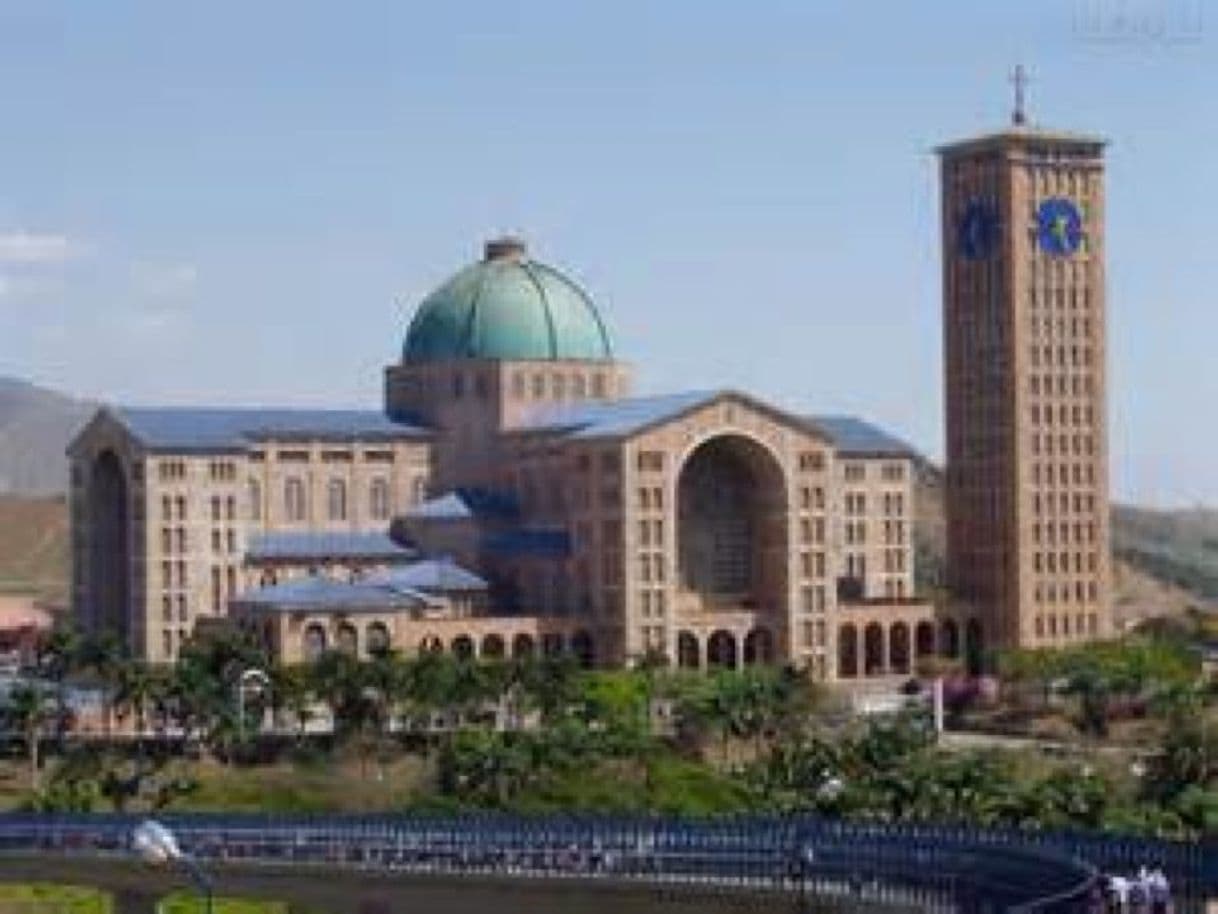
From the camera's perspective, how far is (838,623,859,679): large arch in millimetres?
165750

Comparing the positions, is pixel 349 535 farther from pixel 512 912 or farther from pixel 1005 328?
pixel 512 912

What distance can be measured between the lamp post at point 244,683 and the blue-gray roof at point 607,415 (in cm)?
2878

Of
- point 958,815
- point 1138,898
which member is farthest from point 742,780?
point 1138,898

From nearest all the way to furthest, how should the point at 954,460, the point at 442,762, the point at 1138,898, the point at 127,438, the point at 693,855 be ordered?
the point at 1138,898, the point at 693,855, the point at 442,762, the point at 127,438, the point at 954,460

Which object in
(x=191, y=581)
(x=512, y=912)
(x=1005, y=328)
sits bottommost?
(x=512, y=912)

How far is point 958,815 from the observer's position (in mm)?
90438

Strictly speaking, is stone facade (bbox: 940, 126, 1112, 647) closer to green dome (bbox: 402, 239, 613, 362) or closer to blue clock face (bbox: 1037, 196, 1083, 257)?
blue clock face (bbox: 1037, 196, 1083, 257)

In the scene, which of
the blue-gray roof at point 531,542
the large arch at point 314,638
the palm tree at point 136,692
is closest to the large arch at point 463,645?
the large arch at point 314,638

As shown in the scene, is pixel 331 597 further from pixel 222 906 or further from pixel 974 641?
pixel 222 906

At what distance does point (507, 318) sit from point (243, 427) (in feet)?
52.0

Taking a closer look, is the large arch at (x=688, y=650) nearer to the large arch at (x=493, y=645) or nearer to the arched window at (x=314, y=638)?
the large arch at (x=493, y=645)

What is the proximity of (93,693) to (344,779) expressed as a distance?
2280 cm

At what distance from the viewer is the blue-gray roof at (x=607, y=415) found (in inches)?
6196

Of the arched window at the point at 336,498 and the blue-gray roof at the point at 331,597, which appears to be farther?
the arched window at the point at 336,498
